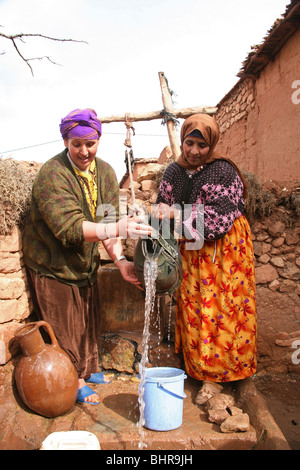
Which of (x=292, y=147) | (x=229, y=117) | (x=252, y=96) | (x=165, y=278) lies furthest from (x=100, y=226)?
(x=229, y=117)

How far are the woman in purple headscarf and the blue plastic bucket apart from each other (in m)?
0.49

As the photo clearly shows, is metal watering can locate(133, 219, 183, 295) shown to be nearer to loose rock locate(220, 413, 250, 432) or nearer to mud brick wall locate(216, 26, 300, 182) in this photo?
loose rock locate(220, 413, 250, 432)

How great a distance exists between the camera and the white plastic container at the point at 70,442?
1963mm

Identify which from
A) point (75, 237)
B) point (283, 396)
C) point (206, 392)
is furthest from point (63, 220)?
point (283, 396)

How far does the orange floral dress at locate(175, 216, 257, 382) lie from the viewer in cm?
287

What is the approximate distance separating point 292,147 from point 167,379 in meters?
3.81

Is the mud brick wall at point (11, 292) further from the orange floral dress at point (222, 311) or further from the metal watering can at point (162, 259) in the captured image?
the orange floral dress at point (222, 311)

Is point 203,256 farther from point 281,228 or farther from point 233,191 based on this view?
point 281,228

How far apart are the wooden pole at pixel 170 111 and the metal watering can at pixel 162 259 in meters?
2.77

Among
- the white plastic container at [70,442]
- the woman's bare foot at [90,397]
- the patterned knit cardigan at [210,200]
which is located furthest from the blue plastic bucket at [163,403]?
the patterned knit cardigan at [210,200]

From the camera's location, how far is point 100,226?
238 centimetres

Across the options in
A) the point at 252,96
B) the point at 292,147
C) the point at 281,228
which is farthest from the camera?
the point at 252,96

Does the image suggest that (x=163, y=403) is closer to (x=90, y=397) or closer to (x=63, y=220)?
(x=90, y=397)

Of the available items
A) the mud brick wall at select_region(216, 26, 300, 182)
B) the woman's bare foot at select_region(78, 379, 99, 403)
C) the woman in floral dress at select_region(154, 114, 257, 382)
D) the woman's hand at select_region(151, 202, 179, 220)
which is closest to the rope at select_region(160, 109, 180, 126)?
the mud brick wall at select_region(216, 26, 300, 182)
